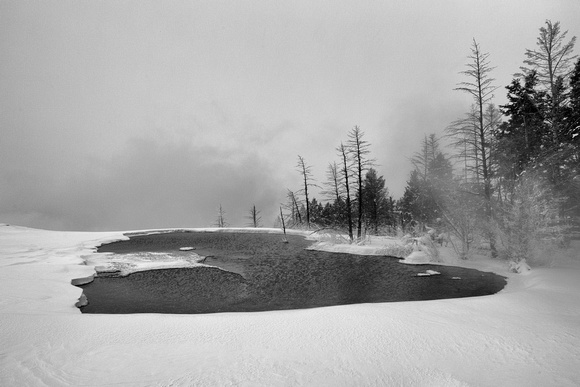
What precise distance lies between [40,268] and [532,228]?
23298 mm

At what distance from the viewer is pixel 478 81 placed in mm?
16953

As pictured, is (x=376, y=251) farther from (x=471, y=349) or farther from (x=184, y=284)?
(x=471, y=349)

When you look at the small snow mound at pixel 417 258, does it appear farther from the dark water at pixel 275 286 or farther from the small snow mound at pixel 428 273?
the small snow mound at pixel 428 273

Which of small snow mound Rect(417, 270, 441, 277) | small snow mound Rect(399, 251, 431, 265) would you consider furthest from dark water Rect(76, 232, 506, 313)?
small snow mound Rect(399, 251, 431, 265)

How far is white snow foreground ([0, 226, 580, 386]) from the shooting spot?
369 cm

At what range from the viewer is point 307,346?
4.74m

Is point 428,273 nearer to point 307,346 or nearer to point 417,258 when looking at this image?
point 417,258

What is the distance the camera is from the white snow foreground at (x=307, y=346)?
3.69 m

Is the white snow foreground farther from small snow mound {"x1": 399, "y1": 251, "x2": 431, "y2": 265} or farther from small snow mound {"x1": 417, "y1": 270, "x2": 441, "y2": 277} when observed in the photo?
small snow mound {"x1": 399, "y1": 251, "x2": 431, "y2": 265}

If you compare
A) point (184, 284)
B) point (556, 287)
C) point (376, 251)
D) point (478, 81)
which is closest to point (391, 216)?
point (376, 251)

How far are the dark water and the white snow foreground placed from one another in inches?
82.0

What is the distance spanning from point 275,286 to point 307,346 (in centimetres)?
705

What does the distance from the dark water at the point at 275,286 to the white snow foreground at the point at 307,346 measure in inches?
82.0

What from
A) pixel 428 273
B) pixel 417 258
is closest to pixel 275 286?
pixel 428 273
